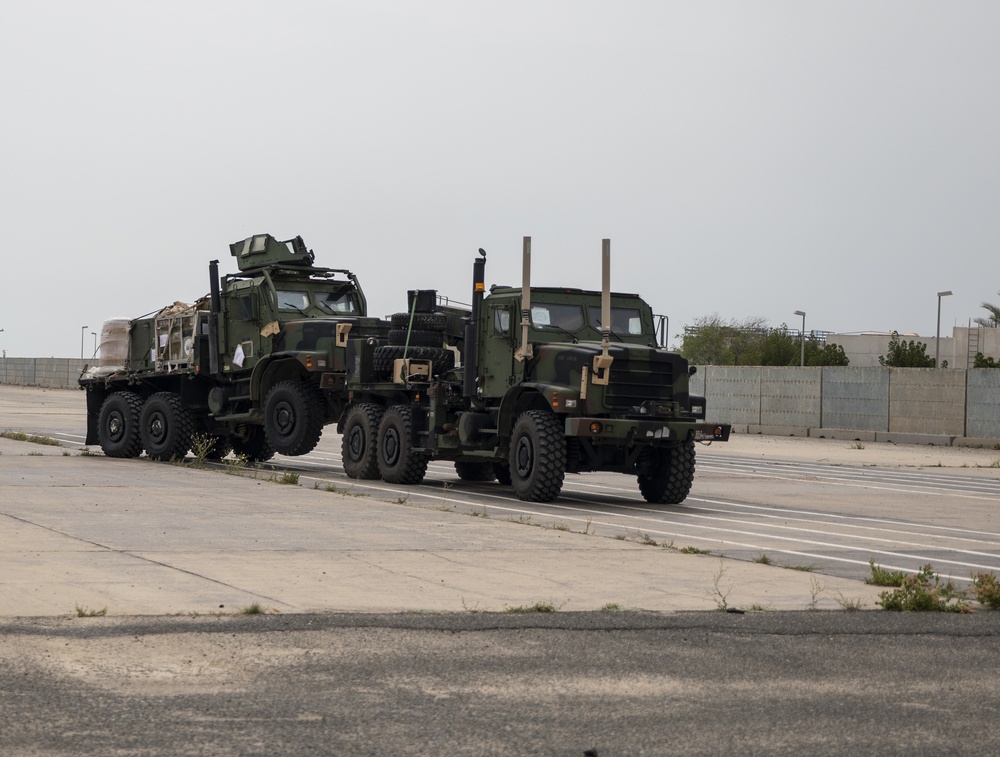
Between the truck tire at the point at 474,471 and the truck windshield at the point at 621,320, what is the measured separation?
385 cm

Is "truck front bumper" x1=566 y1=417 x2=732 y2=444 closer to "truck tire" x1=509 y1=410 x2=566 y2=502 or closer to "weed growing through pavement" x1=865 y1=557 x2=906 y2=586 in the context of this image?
"truck tire" x1=509 y1=410 x2=566 y2=502

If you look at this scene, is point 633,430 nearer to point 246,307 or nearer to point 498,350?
point 498,350

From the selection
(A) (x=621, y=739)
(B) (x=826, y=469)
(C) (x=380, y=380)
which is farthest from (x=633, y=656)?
(B) (x=826, y=469)

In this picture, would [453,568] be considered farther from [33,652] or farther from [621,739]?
[621,739]

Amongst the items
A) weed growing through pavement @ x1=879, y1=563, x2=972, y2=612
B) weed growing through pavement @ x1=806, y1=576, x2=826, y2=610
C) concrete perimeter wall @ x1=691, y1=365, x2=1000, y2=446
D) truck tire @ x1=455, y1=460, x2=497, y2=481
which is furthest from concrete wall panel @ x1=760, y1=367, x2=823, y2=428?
weed growing through pavement @ x1=879, y1=563, x2=972, y2=612

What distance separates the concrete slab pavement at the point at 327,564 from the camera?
9750 mm

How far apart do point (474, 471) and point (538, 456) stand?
15.9 ft

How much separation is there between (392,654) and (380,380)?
14597 millimetres

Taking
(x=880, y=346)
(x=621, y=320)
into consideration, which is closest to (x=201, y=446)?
(x=621, y=320)

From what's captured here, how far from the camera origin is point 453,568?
454 inches

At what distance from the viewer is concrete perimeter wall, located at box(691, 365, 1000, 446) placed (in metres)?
41.4

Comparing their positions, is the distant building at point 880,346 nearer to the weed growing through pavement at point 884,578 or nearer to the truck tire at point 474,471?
the truck tire at point 474,471

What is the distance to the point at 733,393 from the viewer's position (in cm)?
4875

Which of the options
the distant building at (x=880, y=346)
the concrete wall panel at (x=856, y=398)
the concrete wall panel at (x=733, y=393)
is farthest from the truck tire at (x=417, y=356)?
the distant building at (x=880, y=346)
